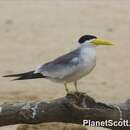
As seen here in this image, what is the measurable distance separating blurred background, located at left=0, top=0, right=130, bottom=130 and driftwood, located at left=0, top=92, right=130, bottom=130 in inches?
123

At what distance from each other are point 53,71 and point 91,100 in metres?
0.49

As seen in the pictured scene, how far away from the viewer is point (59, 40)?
34.8 ft

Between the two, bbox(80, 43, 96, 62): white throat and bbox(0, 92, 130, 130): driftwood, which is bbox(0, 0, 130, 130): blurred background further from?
bbox(0, 92, 130, 130): driftwood

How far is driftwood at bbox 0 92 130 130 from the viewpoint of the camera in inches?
176

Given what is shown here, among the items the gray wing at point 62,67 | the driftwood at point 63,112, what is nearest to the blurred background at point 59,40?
the gray wing at point 62,67

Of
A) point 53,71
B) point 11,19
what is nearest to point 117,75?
point 11,19

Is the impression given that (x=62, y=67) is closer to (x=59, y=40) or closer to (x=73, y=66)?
(x=73, y=66)

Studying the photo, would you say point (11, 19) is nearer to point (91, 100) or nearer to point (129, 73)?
point (129, 73)

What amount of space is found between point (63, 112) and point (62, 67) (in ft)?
1.89

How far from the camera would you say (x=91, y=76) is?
29.1ft

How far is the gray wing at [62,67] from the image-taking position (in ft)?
16.0

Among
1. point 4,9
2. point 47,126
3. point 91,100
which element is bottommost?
point 47,126

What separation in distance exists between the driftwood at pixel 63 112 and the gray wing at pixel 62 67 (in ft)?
1.21

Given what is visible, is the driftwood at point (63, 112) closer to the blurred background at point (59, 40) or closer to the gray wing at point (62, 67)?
the gray wing at point (62, 67)
